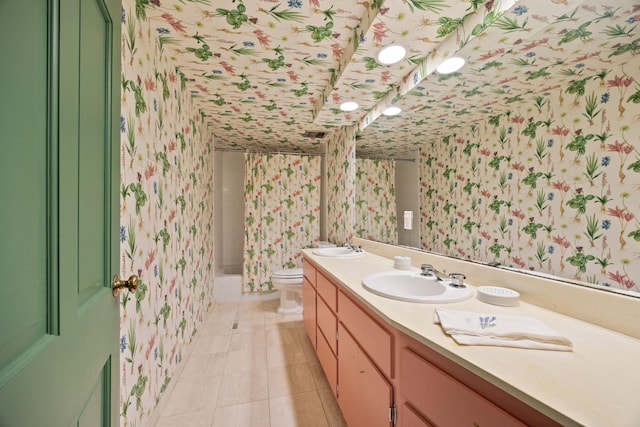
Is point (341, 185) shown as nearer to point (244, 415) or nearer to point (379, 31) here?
point (379, 31)

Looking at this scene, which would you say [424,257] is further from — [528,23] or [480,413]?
[528,23]

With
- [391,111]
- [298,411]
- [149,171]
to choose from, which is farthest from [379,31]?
[298,411]

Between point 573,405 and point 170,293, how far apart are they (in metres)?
1.84

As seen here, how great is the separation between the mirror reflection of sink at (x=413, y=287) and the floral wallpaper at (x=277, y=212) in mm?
2178

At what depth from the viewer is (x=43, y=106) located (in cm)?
40

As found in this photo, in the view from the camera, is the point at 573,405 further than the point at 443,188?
No

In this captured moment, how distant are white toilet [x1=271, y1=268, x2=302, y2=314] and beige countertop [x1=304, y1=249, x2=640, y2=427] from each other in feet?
6.34

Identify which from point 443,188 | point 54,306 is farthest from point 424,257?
point 54,306

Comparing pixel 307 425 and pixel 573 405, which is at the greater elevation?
pixel 573 405

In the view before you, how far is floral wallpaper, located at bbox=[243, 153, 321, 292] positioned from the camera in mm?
3191

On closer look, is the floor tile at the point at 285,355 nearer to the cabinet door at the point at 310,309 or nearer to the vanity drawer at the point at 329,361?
the cabinet door at the point at 310,309

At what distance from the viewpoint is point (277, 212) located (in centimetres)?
329

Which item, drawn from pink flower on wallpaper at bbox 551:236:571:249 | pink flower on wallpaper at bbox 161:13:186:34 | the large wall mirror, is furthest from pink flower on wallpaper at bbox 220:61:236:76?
pink flower on wallpaper at bbox 551:236:571:249

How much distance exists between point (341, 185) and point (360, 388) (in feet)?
6.15
